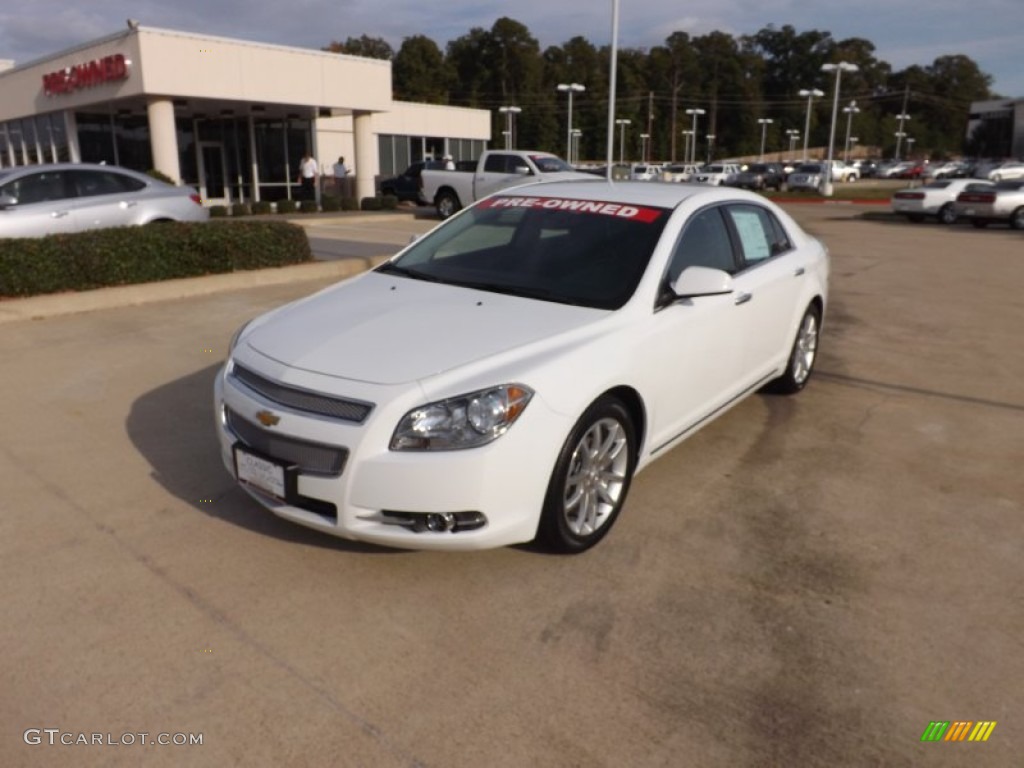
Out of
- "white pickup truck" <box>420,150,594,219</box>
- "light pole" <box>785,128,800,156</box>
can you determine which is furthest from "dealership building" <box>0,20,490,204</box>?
"light pole" <box>785,128,800,156</box>

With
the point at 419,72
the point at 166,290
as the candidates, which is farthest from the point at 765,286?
the point at 419,72

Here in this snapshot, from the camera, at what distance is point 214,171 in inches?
1064

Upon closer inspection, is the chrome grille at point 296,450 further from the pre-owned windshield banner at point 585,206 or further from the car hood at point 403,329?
the pre-owned windshield banner at point 585,206

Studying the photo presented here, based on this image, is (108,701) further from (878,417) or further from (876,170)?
(876,170)

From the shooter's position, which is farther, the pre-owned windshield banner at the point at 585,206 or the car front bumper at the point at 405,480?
the pre-owned windshield banner at the point at 585,206

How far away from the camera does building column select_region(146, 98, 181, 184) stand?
843 inches

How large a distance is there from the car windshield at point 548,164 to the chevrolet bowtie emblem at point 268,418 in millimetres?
17677

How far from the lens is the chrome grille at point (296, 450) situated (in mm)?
3279

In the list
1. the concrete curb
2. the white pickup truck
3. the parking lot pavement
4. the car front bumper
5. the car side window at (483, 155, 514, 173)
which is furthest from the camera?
the car side window at (483, 155, 514, 173)

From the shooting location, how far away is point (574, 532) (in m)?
3.69

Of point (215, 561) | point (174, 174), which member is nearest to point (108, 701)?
point (215, 561)

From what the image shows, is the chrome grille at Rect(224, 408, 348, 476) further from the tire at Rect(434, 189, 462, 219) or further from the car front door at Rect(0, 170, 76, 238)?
the tire at Rect(434, 189, 462, 219)

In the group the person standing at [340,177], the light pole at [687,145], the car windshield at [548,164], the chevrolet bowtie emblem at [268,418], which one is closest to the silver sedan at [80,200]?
the chevrolet bowtie emblem at [268,418]

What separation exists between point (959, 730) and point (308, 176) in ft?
83.1
